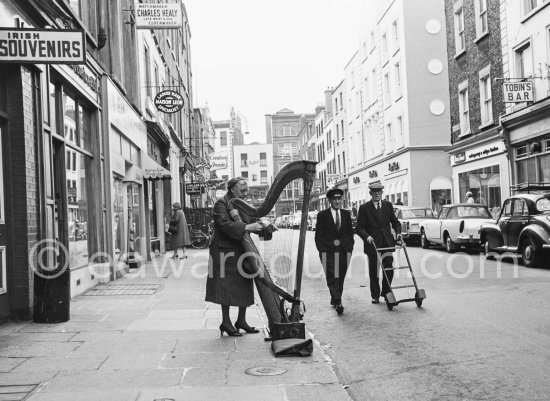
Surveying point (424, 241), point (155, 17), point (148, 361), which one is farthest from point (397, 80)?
point (148, 361)

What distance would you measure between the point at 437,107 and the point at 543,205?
990 inches

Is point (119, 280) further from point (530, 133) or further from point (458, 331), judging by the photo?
point (530, 133)

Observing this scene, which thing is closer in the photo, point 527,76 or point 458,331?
point 458,331

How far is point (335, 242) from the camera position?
9367 mm

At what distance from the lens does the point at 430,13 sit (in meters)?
38.3

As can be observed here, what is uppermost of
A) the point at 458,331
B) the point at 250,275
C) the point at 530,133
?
the point at 530,133

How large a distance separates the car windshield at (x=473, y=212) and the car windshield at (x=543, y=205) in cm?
542

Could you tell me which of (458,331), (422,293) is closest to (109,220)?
(422,293)

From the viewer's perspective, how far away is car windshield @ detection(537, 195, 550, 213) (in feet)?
45.5

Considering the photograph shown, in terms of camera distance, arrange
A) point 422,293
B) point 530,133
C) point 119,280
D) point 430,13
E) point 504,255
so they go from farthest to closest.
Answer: point 430,13 < point 530,133 < point 504,255 < point 119,280 < point 422,293

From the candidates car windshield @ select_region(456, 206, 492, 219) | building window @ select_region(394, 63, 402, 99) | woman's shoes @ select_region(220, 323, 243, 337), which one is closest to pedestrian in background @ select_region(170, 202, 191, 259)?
car windshield @ select_region(456, 206, 492, 219)

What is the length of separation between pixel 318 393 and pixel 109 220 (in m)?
9.44

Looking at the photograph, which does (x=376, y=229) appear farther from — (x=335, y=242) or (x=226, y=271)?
(x=226, y=271)

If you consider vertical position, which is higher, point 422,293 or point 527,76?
point 527,76
